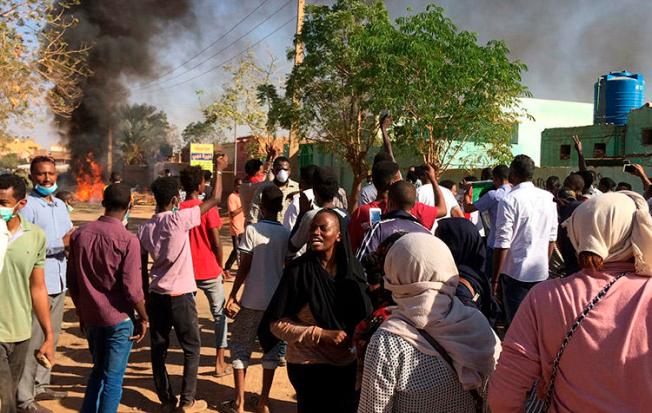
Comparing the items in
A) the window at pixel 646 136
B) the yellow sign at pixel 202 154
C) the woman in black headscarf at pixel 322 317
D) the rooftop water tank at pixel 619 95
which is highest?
the rooftop water tank at pixel 619 95

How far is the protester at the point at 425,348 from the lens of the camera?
7.37 feet

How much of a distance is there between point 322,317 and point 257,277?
1559 mm

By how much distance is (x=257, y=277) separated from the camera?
462cm

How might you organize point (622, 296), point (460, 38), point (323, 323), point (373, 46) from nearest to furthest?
1. point (622, 296)
2. point (323, 323)
3. point (460, 38)
4. point (373, 46)

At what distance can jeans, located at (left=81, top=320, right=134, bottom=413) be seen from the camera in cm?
396

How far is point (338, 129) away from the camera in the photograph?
19062 millimetres

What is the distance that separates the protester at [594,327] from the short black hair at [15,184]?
3.03 metres

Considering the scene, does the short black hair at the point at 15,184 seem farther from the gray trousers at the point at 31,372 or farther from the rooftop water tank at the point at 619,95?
the rooftop water tank at the point at 619,95

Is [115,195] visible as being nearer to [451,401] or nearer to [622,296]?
[451,401]

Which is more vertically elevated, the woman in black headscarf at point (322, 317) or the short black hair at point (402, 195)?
the short black hair at point (402, 195)

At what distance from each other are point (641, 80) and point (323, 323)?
25.8m

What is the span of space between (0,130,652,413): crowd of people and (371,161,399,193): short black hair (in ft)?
0.04

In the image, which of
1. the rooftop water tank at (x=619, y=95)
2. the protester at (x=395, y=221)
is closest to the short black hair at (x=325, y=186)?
the protester at (x=395, y=221)

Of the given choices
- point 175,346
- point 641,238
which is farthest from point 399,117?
point 641,238
